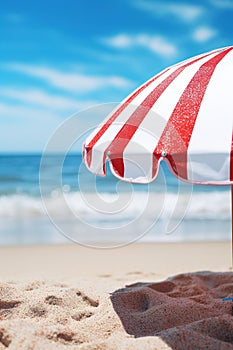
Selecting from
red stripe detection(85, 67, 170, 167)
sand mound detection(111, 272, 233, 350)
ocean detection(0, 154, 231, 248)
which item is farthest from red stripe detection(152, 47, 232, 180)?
ocean detection(0, 154, 231, 248)

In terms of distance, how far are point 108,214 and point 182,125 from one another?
25.8 feet

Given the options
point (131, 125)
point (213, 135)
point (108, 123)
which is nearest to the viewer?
point (213, 135)

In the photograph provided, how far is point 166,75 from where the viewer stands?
2.71m

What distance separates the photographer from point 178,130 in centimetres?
211

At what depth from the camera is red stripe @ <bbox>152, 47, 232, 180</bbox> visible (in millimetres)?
2002

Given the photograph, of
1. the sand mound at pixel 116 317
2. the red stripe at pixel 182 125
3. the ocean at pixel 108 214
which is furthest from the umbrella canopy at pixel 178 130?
the ocean at pixel 108 214

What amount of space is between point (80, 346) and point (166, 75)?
5.34 feet

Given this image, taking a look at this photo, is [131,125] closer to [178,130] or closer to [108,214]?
[178,130]

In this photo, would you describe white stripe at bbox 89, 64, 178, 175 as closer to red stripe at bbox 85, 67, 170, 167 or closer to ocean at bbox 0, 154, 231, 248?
red stripe at bbox 85, 67, 170, 167

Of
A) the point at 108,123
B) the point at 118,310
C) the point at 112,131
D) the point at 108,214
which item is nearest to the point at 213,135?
the point at 112,131

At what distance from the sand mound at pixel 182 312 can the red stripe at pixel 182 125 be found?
963 mm

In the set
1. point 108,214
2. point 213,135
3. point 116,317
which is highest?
point 213,135

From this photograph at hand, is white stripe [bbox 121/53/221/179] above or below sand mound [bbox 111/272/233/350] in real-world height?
above

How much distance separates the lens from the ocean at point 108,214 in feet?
23.6
